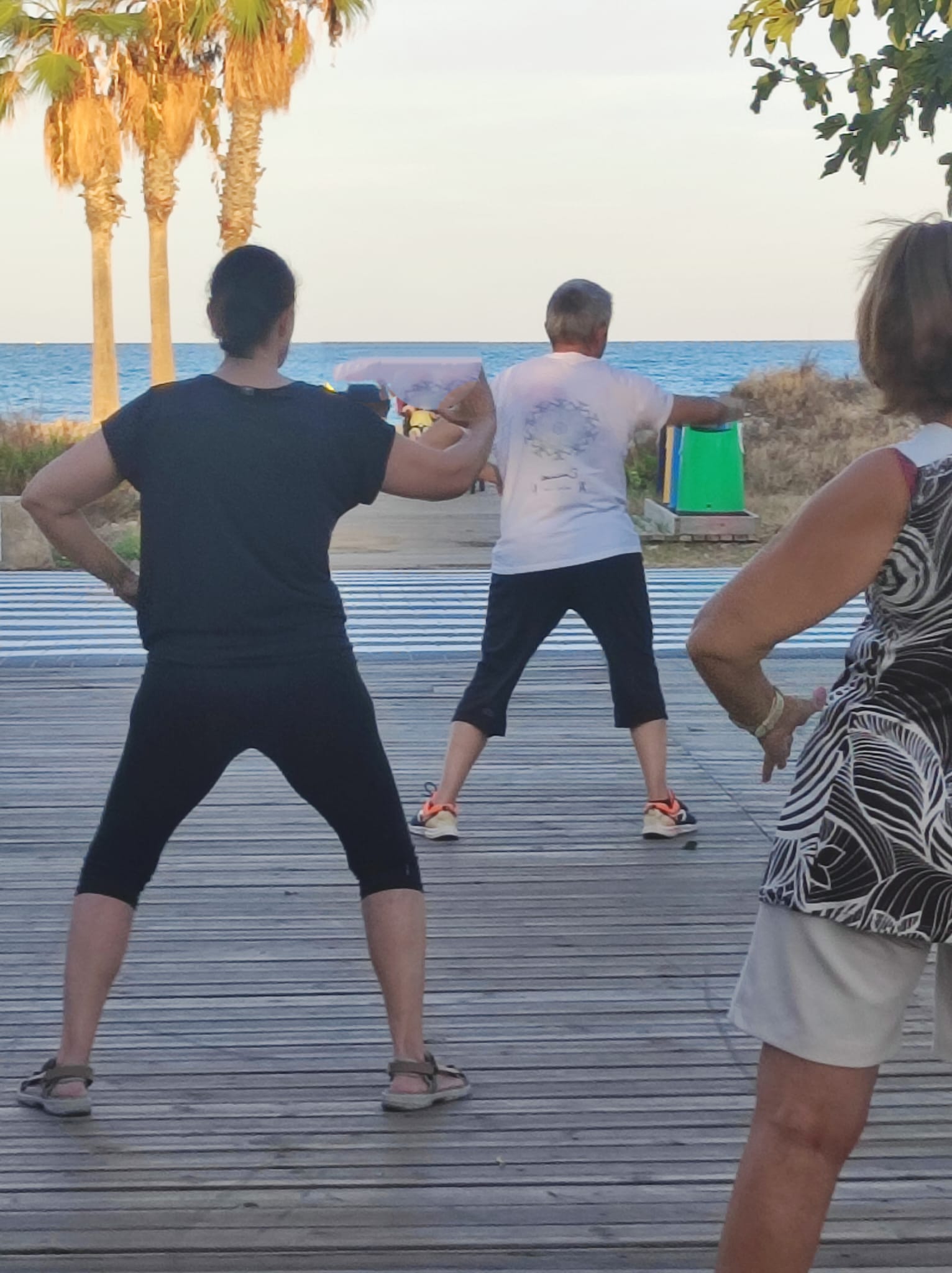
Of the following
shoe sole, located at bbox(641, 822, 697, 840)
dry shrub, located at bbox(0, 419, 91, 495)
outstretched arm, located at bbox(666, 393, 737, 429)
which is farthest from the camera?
dry shrub, located at bbox(0, 419, 91, 495)

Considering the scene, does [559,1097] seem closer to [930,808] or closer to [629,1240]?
[629,1240]

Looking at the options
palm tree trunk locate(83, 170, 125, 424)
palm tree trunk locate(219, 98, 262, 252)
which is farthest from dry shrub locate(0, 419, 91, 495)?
palm tree trunk locate(219, 98, 262, 252)

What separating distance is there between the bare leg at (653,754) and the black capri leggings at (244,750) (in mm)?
2120

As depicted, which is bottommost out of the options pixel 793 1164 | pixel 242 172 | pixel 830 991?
pixel 793 1164

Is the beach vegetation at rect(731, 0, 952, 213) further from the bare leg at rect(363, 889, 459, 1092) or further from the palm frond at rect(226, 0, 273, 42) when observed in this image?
the palm frond at rect(226, 0, 273, 42)

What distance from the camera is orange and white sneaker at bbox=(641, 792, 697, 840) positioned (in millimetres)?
5395

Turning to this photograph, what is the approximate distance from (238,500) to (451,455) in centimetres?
45

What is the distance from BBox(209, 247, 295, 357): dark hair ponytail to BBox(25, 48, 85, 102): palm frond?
20.2m

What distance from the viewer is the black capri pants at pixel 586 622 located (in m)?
5.24

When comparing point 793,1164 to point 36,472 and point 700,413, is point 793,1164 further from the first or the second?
point 36,472

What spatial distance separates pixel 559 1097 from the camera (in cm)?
338

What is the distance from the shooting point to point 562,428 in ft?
17.1

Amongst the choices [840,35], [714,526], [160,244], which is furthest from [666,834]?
[160,244]

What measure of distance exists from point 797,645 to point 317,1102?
623cm
